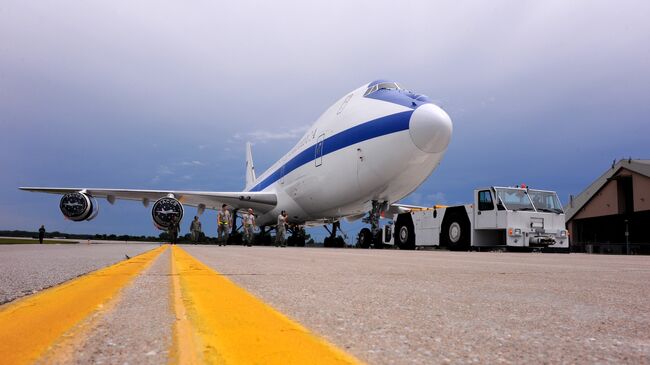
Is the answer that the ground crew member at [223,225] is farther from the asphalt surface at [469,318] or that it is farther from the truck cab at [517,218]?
the asphalt surface at [469,318]

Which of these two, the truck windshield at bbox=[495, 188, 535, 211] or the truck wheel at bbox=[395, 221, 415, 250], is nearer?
the truck windshield at bbox=[495, 188, 535, 211]

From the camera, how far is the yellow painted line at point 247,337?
3.95ft

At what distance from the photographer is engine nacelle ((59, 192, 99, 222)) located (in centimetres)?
1822

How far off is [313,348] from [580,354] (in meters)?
0.80

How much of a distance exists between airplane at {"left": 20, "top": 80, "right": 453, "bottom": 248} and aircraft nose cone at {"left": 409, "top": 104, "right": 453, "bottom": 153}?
0.04ft

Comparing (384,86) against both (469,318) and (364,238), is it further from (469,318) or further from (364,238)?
(469,318)

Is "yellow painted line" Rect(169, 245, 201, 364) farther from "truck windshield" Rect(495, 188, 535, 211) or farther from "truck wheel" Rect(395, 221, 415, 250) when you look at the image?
"truck wheel" Rect(395, 221, 415, 250)

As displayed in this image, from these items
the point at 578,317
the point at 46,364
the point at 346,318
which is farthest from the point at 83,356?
the point at 578,317

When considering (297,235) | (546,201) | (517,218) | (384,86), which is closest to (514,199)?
(517,218)

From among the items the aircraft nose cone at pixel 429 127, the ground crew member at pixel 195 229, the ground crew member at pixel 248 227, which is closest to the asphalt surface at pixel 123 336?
the aircraft nose cone at pixel 429 127

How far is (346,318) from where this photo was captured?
6.10 ft

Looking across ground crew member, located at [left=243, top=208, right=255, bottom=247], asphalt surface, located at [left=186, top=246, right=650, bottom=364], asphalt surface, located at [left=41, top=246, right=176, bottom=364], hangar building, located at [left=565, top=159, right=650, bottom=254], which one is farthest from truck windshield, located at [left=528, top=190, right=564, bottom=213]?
hangar building, located at [left=565, top=159, right=650, bottom=254]

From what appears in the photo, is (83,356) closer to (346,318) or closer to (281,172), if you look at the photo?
(346,318)

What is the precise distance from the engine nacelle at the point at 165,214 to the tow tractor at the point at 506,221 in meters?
9.67
